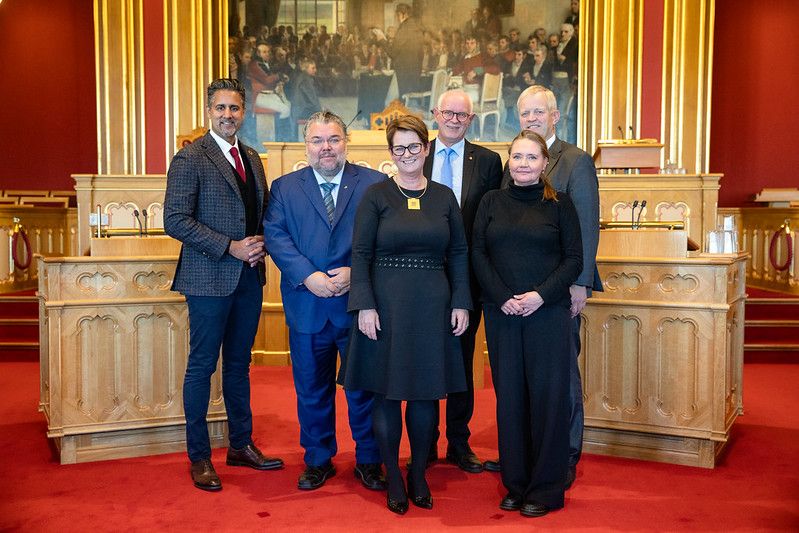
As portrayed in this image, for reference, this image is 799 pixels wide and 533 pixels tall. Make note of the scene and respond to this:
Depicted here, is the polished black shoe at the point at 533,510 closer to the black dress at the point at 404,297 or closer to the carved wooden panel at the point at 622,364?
the black dress at the point at 404,297

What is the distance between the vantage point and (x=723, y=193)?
32.5 feet

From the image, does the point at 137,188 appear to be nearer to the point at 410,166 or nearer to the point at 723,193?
the point at 410,166

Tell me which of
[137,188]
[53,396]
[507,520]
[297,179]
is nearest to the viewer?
[507,520]

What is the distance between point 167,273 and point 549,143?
191 cm

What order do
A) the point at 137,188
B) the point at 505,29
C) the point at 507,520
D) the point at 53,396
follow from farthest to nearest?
1. the point at 505,29
2. the point at 137,188
3. the point at 53,396
4. the point at 507,520

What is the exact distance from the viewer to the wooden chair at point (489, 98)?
32.2 feet

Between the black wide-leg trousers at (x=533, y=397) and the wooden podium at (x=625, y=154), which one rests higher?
the wooden podium at (x=625, y=154)

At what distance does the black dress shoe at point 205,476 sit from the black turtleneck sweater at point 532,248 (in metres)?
1.39

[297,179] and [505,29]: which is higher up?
[505,29]

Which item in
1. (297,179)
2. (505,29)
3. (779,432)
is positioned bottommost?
(779,432)

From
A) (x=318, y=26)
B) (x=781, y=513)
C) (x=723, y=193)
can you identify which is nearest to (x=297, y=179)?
(x=781, y=513)

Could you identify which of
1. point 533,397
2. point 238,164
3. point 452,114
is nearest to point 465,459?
point 533,397

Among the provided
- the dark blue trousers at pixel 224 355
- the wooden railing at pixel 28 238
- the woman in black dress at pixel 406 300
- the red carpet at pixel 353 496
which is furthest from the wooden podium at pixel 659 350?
the wooden railing at pixel 28 238

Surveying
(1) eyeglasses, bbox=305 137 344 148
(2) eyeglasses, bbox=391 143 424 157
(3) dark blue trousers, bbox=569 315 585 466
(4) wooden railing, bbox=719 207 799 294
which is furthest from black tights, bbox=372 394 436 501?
(4) wooden railing, bbox=719 207 799 294
